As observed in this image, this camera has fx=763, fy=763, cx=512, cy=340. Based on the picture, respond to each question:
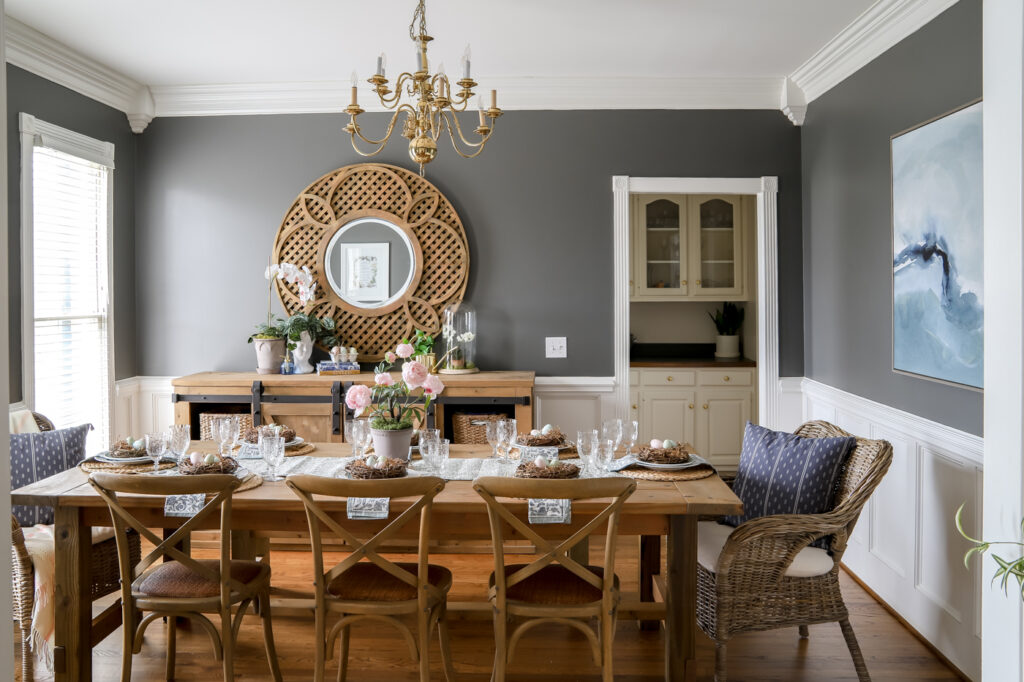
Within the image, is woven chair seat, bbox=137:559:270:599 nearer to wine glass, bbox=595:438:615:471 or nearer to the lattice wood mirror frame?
wine glass, bbox=595:438:615:471

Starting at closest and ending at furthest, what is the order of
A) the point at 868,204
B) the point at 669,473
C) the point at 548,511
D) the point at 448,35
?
the point at 548,511
the point at 669,473
the point at 868,204
the point at 448,35

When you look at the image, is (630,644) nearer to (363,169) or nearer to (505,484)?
(505,484)

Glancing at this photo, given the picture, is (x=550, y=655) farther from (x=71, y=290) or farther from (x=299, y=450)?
(x=71, y=290)

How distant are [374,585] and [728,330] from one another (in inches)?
170

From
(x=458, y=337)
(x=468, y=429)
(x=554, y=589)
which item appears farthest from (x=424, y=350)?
(x=554, y=589)

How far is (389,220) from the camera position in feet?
15.0

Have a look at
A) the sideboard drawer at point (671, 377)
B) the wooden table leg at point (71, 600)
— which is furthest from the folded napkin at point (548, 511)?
the sideboard drawer at point (671, 377)

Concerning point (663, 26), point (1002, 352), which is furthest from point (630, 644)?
point (663, 26)

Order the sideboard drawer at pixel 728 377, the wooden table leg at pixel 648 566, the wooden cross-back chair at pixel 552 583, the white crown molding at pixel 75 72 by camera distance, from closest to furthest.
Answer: the wooden cross-back chair at pixel 552 583 < the wooden table leg at pixel 648 566 < the white crown molding at pixel 75 72 < the sideboard drawer at pixel 728 377

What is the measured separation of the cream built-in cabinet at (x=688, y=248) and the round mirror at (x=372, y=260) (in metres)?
2.07

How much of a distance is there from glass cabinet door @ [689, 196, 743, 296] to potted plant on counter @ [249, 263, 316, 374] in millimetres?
2927

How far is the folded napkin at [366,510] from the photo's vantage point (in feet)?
7.77

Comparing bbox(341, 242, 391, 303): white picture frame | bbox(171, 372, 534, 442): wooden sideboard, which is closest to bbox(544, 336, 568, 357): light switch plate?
bbox(171, 372, 534, 442): wooden sideboard

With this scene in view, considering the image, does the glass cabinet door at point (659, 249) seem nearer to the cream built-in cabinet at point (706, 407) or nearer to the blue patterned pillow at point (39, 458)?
the cream built-in cabinet at point (706, 407)
